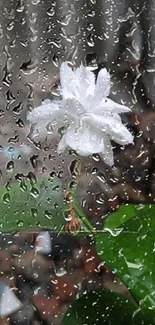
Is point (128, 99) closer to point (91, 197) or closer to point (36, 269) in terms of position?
point (91, 197)

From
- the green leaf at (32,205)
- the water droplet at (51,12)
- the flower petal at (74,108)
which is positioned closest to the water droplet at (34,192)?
the green leaf at (32,205)

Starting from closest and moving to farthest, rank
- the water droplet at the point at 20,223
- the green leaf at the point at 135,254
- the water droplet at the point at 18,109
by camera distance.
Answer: the green leaf at the point at 135,254
the water droplet at the point at 20,223
the water droplet at the point at 18,109

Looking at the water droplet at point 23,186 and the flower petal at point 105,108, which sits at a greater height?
the flower petal at point 105,108

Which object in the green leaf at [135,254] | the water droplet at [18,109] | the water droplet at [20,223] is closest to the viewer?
the green leaf at [135,254]

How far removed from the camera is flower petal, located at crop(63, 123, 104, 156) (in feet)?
1.18

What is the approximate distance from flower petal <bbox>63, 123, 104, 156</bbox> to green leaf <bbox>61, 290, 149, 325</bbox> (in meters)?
0.10

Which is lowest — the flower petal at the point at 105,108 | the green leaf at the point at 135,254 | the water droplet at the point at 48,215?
the water droplet at the point at 48,215

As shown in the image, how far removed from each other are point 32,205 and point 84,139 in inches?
3.9

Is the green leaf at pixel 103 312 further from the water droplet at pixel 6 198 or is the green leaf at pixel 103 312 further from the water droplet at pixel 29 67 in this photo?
the water droplet at pixel 29 67

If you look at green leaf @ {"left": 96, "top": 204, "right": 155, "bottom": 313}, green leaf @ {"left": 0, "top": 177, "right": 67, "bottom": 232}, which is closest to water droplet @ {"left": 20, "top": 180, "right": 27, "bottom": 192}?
green leaf @ {"left": 0, "top": 177, "right": 67, "bottom": 232}

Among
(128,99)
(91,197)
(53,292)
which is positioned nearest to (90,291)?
(53,292)

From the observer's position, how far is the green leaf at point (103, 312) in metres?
0.32

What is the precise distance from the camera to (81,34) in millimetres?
538

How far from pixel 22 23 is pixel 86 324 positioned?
0.34 m
